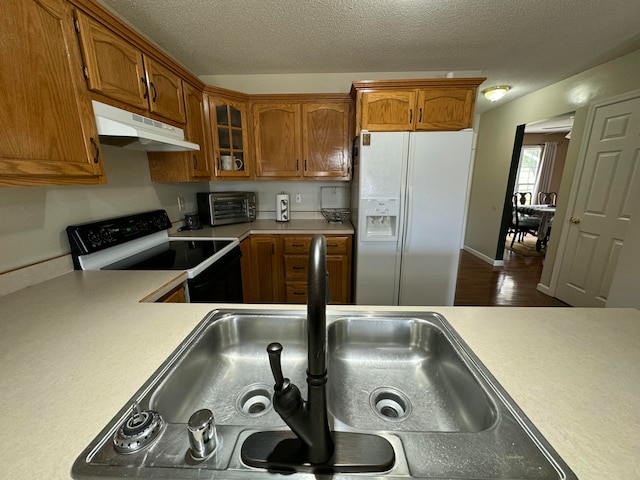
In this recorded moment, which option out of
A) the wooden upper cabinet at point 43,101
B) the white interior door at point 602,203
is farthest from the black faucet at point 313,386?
the white interior door at point 602,203

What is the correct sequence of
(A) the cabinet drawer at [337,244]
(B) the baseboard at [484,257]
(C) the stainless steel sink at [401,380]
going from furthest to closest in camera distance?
1. (B) the baseboard at [484,257]
2. (A) the cabinet drawer at [337,244]
3. (C) the stainless steel sink at [401,380]

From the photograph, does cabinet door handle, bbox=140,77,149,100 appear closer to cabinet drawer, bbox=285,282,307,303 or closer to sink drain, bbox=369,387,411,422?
cabinet drawer, bbox=285,282,307,303

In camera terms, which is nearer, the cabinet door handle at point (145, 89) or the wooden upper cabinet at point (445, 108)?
the cabinet door handle at point (145, 89)

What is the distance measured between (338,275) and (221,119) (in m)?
1.92

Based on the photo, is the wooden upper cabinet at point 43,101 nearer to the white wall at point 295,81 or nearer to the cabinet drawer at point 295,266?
the cabinet drawer at point 295,266

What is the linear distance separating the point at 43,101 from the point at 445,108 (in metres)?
2.58

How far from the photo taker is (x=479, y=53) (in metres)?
2.25

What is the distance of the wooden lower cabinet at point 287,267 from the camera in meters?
2.50

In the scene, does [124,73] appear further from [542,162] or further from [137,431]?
[542,162]

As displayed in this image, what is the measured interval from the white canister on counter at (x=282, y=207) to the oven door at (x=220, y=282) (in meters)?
0.81

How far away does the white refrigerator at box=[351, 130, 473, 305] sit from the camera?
2146 millimetres

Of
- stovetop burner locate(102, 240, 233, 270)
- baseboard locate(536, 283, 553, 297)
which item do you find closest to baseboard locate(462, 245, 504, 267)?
baseboard locate(536, 283, 553, 297)

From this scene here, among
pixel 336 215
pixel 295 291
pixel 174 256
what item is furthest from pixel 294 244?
pixel 174 256

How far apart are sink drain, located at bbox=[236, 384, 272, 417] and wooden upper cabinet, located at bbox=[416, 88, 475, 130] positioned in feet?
7.64
